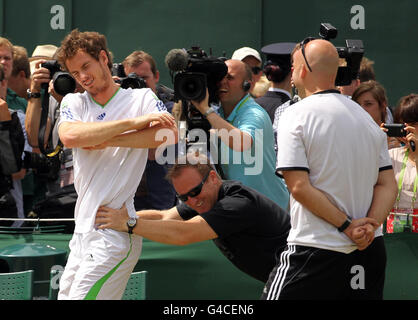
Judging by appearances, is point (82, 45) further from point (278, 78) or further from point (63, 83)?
point (278, 78)

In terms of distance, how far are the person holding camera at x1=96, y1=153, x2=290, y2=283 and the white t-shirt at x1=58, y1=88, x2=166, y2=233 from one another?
24 cm

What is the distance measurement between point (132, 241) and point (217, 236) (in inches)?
18.1

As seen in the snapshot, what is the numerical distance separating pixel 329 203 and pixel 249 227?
0.74 meters

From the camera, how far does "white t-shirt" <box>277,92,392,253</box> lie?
3529 mm

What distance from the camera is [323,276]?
352 centimetres

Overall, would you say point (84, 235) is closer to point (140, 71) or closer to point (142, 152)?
point (142, 152)

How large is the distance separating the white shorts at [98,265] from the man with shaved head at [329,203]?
0.77m

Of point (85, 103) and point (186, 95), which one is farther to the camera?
point (186, 95)

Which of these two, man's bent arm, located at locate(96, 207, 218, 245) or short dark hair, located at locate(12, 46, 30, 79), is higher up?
short dark hair, located at locate(12, 46, 30, 79)

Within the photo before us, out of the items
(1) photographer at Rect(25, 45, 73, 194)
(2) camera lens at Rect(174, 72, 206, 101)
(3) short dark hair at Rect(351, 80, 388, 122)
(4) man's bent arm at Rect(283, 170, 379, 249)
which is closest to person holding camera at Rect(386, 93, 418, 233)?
(3) short dark hair at Rect(351, 80, 388, 122)

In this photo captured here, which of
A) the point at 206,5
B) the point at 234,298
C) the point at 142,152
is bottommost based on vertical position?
the point at 234,298

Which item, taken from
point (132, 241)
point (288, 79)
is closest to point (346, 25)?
point (288, 79)

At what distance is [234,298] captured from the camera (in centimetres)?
Result: 470

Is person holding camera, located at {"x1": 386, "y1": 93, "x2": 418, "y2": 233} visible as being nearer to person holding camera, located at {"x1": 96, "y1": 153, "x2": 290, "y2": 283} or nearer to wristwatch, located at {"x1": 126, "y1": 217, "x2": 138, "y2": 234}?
person holding camera, located at {"x1": 96, "y1": 153, "x2": 290, "y2": 283}
